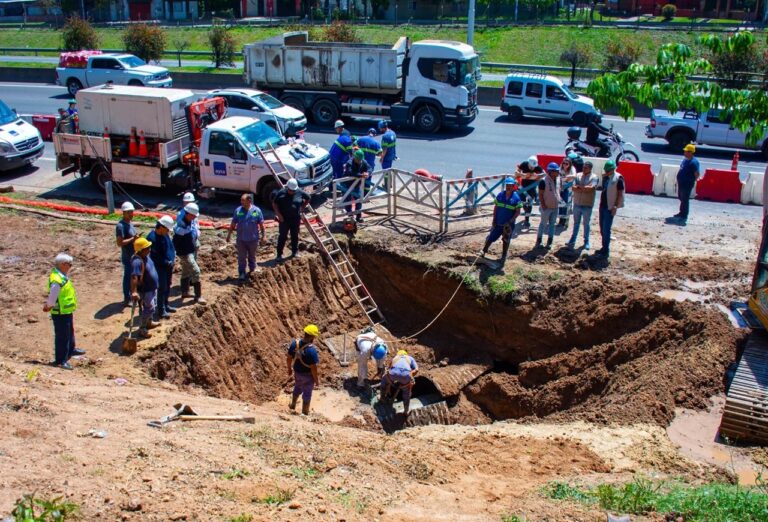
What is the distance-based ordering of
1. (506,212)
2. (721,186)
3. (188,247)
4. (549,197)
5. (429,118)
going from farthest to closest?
(429,118), (721,186), (549,197), (506,212), (188,247)

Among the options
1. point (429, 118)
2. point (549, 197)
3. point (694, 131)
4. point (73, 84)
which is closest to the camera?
point (549, 197)

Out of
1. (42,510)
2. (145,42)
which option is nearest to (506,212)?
(42,510)

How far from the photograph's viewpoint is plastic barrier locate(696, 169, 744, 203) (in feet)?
60.4

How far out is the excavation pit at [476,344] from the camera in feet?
37.2

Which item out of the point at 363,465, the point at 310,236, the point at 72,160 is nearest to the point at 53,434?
the point at 363,465

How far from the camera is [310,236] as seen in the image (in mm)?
15602

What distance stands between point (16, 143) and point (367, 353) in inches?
509

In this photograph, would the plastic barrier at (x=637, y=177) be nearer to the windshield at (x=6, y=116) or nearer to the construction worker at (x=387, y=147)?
the construction worker at (x=387, y=147)

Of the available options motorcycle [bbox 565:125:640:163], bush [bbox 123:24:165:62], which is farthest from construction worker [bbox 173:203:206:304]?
bush [bbox 123:24:165:62]

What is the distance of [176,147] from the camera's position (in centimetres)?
1825

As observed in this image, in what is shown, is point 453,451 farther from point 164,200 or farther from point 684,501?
point 164,200

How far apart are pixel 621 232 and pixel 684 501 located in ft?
31.4

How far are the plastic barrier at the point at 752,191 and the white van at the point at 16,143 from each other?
18290 millimetres

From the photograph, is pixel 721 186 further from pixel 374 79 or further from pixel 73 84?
pixel 73 84
